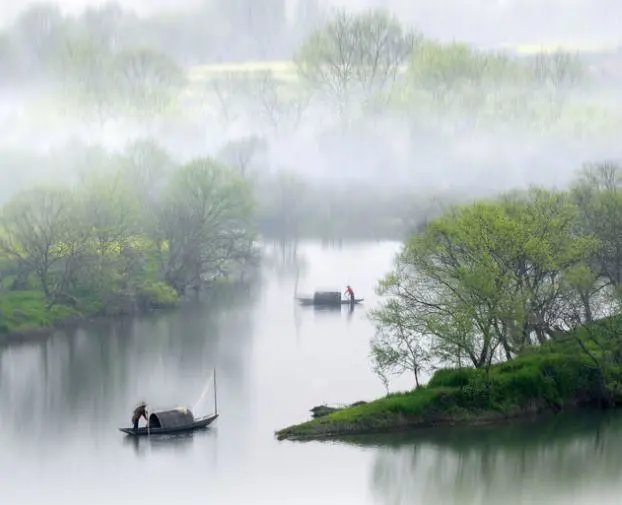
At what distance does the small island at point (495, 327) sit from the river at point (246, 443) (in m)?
0.78

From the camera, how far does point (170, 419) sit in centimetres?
3856

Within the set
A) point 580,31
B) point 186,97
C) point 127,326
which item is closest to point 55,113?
point 186,97

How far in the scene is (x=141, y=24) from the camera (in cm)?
12231

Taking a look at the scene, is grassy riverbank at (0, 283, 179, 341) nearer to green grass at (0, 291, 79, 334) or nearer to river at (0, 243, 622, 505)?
green grass at (0, 291, 79, 334)

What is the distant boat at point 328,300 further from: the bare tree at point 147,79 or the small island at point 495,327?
the bare tree at point 147,79

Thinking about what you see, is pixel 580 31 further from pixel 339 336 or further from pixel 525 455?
pixel 525 455

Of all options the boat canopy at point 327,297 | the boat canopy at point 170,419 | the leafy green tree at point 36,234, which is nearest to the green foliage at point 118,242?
the leafy green tree at point 36,234

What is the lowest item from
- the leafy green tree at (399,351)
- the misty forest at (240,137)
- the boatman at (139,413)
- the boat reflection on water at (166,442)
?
the boat reflection on water at (166,442)

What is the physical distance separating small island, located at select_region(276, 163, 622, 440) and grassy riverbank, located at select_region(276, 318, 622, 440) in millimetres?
25

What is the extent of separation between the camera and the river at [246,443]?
33750 millimetres

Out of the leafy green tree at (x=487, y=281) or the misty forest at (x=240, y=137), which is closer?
the leafy green tree at (x=487, y=281)

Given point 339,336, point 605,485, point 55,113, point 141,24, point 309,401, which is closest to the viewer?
Result: point 605,485

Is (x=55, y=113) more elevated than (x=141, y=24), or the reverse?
(x=141, y=24)

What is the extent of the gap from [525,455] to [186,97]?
8028 cm
